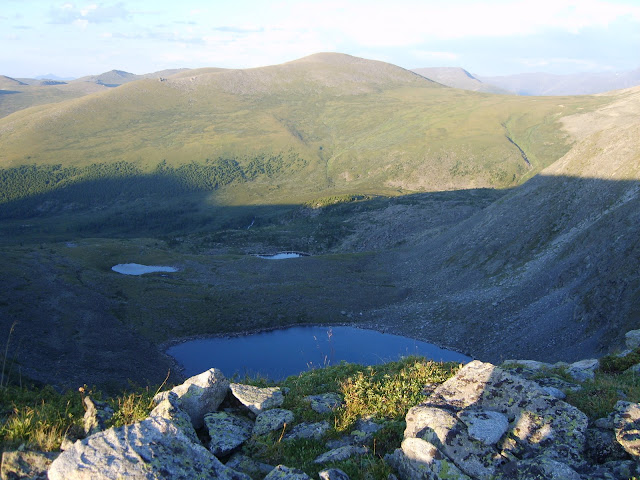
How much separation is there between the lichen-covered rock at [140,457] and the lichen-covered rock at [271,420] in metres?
3.38

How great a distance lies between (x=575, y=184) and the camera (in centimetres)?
6625

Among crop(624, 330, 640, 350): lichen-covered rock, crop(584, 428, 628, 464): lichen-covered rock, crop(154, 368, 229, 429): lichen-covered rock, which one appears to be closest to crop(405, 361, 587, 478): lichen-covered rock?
crop(584, 428, 628, 464): lichen-covered rock

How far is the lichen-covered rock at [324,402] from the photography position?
15.3m

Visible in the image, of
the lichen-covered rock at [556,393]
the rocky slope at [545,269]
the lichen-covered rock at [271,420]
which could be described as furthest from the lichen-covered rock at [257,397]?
the rocky slope at [545,269]

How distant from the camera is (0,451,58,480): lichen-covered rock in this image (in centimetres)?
961

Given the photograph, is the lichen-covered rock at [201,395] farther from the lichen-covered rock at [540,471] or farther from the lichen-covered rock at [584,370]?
the lichen-covered rock at [584,370]

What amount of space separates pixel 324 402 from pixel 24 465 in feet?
28.9

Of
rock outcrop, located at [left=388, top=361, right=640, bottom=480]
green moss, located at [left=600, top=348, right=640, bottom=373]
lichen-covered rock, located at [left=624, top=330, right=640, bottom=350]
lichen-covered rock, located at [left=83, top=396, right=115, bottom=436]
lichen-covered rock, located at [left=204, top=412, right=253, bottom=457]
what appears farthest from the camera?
lichen-covered rock, located at [left=624, top=330, right=640, bottom=350]

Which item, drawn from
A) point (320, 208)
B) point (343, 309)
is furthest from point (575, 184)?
point (320, 208)

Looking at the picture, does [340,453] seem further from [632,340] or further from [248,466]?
[632,340]

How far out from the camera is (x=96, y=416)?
12.1 metres

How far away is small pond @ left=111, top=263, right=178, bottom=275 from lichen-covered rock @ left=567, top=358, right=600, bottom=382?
76368 mm

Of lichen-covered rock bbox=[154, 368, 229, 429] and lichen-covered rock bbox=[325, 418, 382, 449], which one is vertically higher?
lichen-covered rock bbox=[154, 368, 229, 429]

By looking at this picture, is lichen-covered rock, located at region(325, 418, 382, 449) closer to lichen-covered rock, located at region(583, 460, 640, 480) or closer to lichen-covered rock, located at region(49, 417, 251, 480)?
lichen-covered rock, located at region(49, 417, 251, 480)
